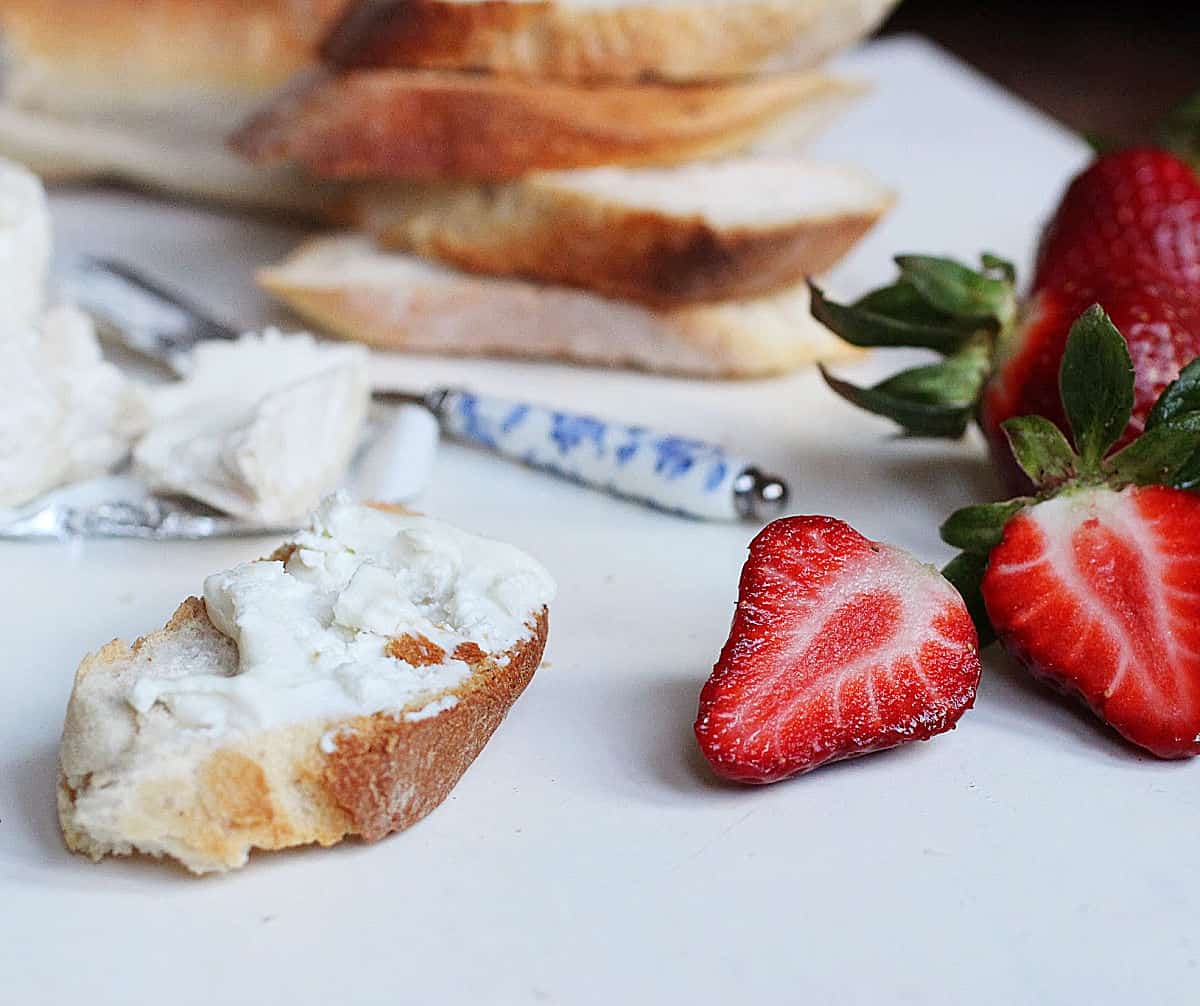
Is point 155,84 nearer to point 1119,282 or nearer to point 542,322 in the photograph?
point 542,322

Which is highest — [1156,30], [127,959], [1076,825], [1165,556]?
[1165,556]

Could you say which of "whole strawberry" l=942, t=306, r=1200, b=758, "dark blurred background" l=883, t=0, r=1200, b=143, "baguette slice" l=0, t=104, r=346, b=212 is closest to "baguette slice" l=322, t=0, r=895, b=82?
"baguette slice" l=0, t=104, r=346, b=212

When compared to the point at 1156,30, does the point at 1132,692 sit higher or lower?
higher

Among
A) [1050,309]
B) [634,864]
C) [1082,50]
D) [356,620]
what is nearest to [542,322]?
[1050,309]

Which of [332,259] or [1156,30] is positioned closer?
[332,259]

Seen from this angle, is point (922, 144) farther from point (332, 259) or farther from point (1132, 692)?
point (1132, 692)

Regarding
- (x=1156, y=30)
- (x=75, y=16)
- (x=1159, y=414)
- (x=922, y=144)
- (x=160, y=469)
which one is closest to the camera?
(x=1159, y=414)

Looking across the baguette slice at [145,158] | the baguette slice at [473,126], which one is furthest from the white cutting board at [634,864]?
the baguette slice at [145,158]

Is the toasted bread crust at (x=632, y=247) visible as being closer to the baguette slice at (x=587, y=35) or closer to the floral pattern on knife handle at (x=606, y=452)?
the baguette slice at (x=587, y=35)

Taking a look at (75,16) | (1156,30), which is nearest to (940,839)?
(75,16)
